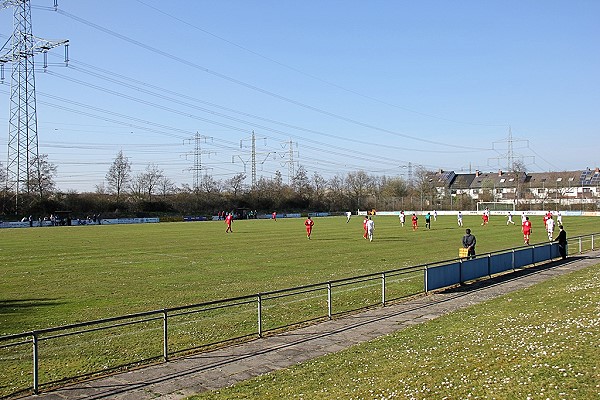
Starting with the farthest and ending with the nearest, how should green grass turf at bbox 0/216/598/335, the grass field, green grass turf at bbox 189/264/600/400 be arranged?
green grass turf at bbox 0/216/598/335, the grass field, green grass turf at bbox 189/264/600/400

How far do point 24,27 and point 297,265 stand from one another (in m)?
44.4

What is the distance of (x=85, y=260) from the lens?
29516mm

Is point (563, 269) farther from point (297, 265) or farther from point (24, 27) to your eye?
point (24, 27)

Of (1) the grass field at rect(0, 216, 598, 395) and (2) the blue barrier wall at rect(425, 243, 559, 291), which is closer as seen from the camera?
(1) the grass field at rect(0, 216, 598, 395)

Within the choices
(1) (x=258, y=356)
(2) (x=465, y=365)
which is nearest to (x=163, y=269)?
(1) (x=258, y=356)

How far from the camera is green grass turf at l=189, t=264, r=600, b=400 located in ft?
26.3

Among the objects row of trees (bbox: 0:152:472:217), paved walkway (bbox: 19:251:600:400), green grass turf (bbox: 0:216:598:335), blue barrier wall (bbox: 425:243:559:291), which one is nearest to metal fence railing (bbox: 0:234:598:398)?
paved walkway (bbox: 19:251:600:400)

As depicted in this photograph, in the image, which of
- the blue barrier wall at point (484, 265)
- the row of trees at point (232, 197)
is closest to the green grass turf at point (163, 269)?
the blue barrier wall at point (484, 265)

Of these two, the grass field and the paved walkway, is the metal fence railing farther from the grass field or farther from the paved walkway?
the paved walkway

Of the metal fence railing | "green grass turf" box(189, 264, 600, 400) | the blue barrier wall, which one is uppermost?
the blue barrier wall

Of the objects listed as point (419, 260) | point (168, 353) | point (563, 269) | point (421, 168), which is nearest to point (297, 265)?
point (419, 260)

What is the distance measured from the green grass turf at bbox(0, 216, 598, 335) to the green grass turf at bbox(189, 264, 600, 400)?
757 cm

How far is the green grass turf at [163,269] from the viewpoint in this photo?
17.0 metres

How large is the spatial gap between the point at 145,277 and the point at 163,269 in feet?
8.52
